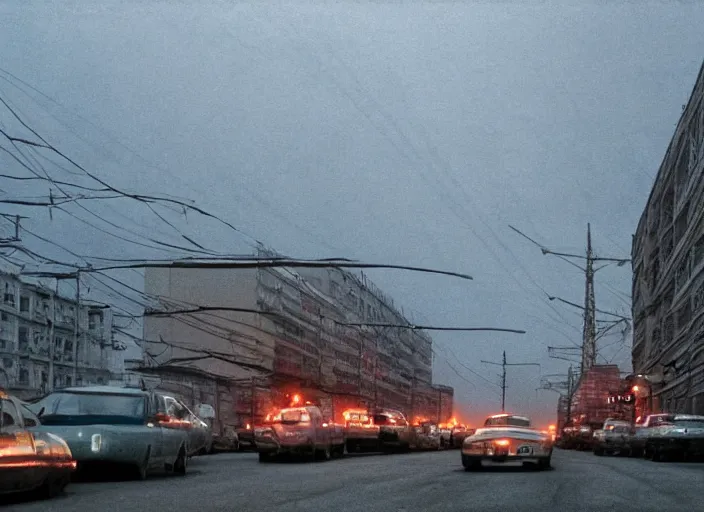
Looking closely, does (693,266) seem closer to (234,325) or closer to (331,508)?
(234,325)

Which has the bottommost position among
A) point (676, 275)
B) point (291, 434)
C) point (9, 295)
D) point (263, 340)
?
point (291, 434)

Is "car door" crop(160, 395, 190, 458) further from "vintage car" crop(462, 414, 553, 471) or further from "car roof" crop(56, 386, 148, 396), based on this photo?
"vintage car" crop(462, 414, 553, 471)

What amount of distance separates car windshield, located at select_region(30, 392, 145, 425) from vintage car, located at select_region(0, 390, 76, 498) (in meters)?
3.01

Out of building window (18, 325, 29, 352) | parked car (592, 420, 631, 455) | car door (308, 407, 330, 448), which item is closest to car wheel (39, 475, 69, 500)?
car door (308, 407, 330, 448)

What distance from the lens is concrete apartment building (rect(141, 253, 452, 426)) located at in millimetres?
62094

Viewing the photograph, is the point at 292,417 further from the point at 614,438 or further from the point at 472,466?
the point at 614,438

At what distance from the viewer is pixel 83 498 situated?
12.3m

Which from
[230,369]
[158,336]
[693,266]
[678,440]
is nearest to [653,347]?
[693,266]

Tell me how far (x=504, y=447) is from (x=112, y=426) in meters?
8.03

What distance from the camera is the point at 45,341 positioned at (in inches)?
2286

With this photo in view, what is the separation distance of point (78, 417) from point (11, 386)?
35522 mm

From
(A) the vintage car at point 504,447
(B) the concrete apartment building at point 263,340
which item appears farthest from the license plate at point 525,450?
(B) the concrete apartment building at point 263,340

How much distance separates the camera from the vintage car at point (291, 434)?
89.4 ft

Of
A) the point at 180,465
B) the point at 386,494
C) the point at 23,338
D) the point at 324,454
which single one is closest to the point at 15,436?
the point at 386,494
